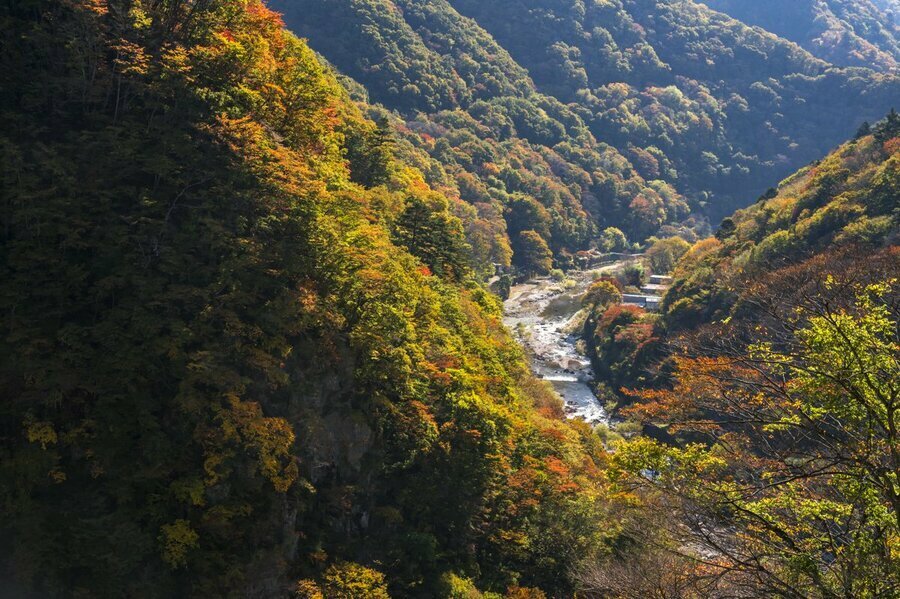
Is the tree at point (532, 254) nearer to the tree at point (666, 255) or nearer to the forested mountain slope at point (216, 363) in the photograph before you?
the tree at point (666, 255)

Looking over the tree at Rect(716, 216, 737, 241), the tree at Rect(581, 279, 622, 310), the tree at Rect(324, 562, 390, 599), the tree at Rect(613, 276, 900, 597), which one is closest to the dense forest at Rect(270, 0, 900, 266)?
the tree at Rect(581, 279, 622, 310)

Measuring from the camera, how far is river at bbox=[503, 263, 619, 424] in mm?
70250

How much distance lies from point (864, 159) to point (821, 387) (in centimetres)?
6791

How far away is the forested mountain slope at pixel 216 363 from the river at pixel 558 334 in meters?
35.7

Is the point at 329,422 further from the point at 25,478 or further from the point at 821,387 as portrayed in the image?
the point at 821,387

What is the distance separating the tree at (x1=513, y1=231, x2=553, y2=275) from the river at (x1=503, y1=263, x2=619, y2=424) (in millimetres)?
2563

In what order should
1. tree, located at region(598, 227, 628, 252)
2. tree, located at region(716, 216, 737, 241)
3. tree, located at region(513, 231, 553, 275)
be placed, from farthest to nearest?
tree, located at region(598, 227, 628, 252) → tree, located at region(513, 231, 553, 275) → tree, located at region(716, 216, 737, 241)

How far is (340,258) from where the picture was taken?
27844 mm

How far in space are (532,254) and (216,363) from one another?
102758 millimetres

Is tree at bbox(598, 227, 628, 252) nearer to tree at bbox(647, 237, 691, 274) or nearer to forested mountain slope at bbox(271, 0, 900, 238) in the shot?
forested mountain slope at bbox(271, 0, 900, 238)

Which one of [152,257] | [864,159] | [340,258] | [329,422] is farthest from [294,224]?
[864,159]

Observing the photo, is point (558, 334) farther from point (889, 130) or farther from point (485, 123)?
point (485, 123)

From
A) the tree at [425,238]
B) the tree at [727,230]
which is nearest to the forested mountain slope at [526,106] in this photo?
the tree at [727,230]

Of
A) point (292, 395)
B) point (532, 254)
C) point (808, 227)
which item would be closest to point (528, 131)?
point (532, 254)
